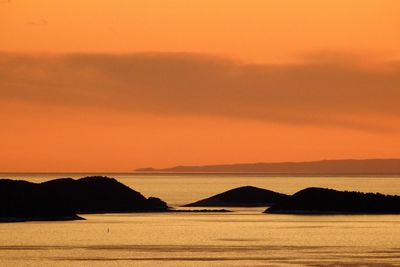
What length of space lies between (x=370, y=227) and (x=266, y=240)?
34.5 meters

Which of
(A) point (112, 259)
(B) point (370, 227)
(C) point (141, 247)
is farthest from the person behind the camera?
(B) point (370, 227)

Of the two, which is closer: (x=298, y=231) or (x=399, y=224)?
(x=298, y=231)

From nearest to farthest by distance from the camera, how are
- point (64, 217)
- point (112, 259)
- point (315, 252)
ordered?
point (112, 259), point (315, 252), point (64, 217)

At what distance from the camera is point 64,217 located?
19500 cm

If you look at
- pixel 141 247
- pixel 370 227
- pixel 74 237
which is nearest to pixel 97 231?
pixel 74 237

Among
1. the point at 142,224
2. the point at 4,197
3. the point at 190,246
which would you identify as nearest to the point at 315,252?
the point at 190,246

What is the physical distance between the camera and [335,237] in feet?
495

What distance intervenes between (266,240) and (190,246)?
489 inches

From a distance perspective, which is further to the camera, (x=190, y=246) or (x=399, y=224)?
(x=399, y=224)

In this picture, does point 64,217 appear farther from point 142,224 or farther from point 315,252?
point 315,252

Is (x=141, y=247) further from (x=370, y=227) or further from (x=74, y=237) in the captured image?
(x=370, y=227)

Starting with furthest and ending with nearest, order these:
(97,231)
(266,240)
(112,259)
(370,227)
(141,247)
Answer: (370,227), (97,231), (266,240), (141,247), (112,259)

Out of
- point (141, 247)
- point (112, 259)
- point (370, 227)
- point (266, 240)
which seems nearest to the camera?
point (112, 259)

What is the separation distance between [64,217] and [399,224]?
55.4 m
